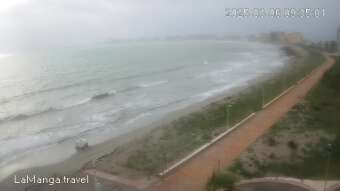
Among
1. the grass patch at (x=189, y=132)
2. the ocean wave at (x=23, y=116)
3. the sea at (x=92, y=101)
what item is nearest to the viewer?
the grass patch at (x=189, y=132)

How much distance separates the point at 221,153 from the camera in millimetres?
20766

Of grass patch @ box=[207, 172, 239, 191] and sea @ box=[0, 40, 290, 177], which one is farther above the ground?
grass patch @ box=[207, 172, 239, 191]

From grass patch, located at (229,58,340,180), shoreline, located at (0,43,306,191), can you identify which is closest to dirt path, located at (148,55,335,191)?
grass patch, located at (229,58,340,180)

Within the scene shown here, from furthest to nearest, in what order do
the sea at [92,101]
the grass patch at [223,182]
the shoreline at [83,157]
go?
the sea at [92,101], the shoreline at [83,157], the grass patch at [223,182]

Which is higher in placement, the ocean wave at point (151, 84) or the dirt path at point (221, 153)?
the dirt path at point (221, 153)

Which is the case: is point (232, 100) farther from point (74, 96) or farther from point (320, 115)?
point (74, 96)

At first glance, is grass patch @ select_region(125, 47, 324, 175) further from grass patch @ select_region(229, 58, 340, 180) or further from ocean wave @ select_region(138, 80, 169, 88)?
ocean wave @ select_region(138, 80, 169, 88)

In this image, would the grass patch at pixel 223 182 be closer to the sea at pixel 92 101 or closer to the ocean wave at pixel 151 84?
the sea at pixel 92 101

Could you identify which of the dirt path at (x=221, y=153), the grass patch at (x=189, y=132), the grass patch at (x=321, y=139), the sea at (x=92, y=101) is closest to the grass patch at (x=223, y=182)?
the dirt path at (x=221, y=153)

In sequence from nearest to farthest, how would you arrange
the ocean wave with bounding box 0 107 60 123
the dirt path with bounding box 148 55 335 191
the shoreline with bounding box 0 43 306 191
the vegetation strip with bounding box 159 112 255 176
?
the dirt path with bounding box 148 55 335 191 → the vegetation strip with bounding box 159 112 255 176 → the shoreline with bounding box 0 43 306 191 → the ocean wave with bounding box 0 107 60 123

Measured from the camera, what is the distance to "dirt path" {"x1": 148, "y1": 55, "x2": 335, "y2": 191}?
17344 millimetres

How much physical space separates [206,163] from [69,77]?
5319 cm

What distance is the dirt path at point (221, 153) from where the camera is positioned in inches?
683

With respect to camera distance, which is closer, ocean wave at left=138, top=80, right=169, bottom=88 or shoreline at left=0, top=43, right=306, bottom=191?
shoreline at left=0, top=43, right=306, bottom=191
